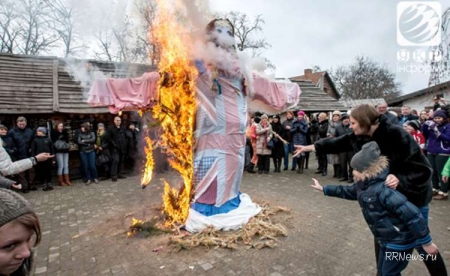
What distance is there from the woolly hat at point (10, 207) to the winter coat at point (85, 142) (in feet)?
27.8

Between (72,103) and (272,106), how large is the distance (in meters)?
7.91

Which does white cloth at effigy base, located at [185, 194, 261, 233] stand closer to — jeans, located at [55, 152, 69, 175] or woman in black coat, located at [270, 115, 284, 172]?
woman in black coat, located at [270, 115, 284, 172]

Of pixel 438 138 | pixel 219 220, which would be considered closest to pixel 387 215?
pixel 219 220

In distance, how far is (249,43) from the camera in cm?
2698

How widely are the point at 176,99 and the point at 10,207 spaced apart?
3512mm

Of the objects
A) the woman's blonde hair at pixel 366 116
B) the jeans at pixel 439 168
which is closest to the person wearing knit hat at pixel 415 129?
the jeans at pixel 439 168

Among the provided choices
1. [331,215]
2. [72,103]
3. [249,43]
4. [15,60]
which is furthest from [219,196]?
[249,43]

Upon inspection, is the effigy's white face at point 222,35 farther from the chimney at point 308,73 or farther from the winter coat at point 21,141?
the chimney at point 308,73

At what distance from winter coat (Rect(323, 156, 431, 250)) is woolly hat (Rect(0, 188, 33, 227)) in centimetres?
245

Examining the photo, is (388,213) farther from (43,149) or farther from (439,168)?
(43,149)

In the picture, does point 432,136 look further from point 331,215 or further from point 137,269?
point 137,269

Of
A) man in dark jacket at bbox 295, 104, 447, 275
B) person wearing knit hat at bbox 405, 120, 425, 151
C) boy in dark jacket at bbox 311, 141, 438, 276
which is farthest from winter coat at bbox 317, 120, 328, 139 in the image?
boy in dark jacket at bbox 311, 141, 438, 276

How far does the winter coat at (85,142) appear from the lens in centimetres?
895

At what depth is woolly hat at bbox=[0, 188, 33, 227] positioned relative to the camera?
1.16m
